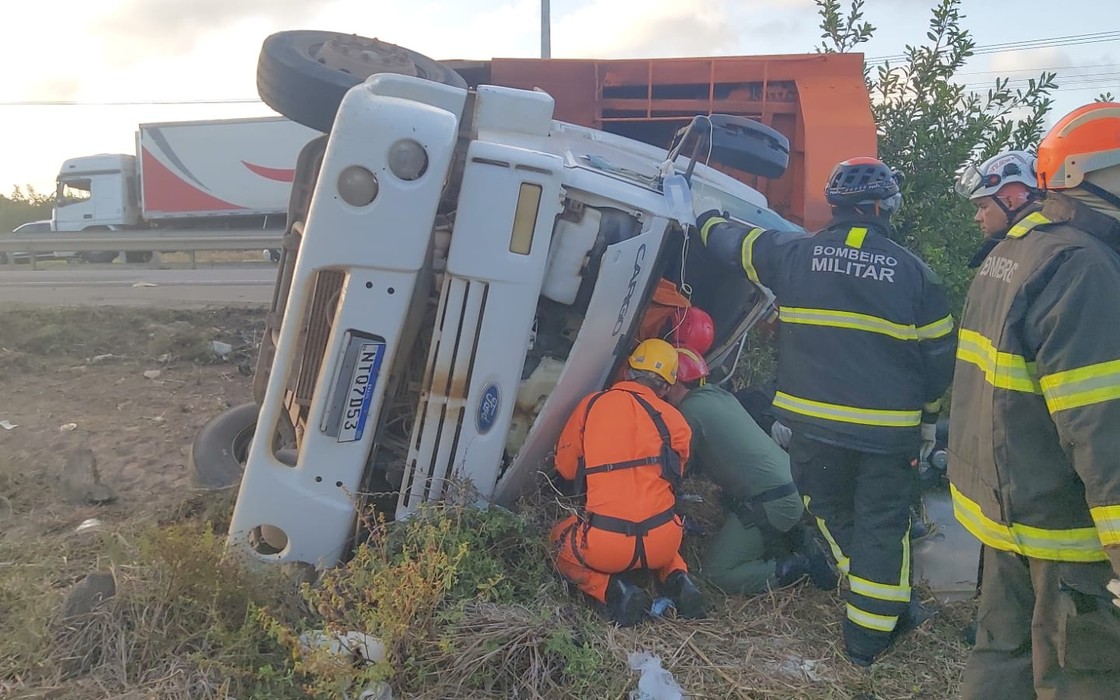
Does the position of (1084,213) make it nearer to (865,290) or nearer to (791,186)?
(865,290)

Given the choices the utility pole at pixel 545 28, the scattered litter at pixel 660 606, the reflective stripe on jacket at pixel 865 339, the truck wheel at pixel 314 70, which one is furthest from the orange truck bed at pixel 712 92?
the utility pole at pixel 545 28

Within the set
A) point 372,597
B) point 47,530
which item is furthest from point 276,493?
point 47,530

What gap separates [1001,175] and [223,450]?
3.44 metres

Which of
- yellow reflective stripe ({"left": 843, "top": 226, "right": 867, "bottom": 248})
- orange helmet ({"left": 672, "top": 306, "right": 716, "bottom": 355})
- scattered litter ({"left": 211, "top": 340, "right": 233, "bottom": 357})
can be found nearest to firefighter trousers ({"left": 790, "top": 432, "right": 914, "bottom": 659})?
yellow reflective stripe ({"left": 843, "top": 226, "right": 867, "bottom": 248})

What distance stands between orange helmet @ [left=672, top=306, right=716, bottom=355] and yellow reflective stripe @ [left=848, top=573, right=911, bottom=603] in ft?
4.22

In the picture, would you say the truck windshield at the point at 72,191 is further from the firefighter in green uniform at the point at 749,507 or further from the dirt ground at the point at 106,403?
the firefighter in green uniform at the point at 749,507

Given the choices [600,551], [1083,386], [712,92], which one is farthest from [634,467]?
[712,92]

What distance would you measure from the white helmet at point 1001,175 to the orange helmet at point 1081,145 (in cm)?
87

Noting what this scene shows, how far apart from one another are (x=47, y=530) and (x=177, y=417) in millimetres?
1641

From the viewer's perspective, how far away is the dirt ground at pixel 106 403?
3900 mm

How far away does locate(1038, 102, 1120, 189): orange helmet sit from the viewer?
199 cm

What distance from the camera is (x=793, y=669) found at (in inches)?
110

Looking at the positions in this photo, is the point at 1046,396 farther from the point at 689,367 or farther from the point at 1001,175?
the point at 689,367

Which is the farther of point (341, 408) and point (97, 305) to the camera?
point (97, 305)
